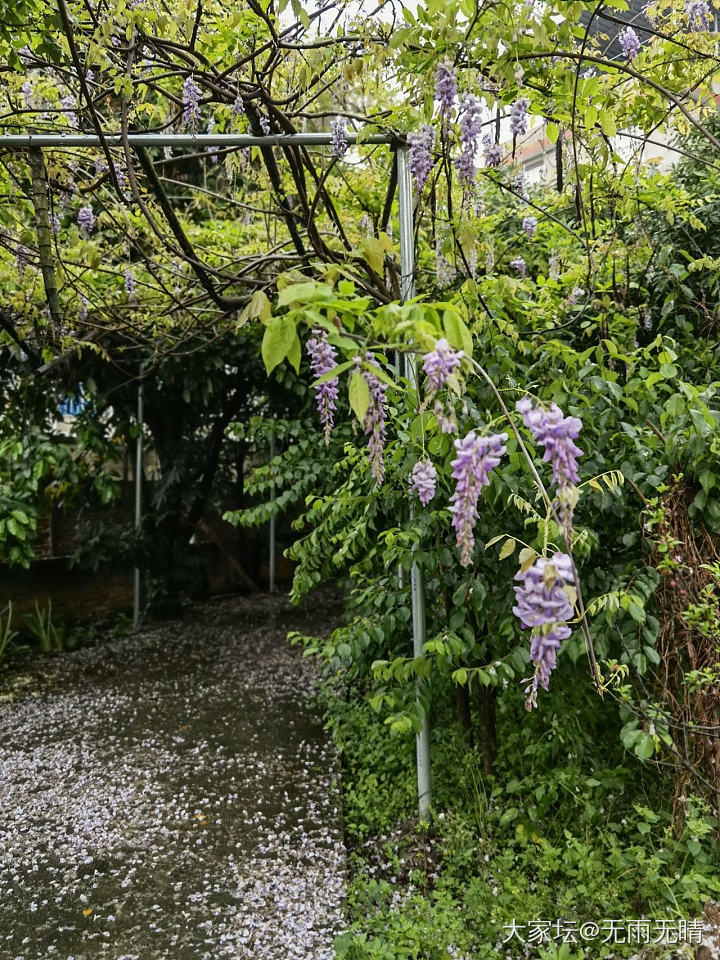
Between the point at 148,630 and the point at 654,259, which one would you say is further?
the point at 148,630

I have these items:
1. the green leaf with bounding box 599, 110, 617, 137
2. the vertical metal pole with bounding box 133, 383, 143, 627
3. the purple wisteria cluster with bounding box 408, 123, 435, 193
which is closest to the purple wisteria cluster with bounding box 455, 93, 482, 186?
the purple wisteria cluster with bounding box 408, 123, 435, 193

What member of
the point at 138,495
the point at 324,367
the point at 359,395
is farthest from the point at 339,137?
the point at 138,495

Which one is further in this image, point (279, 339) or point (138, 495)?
point (138, 495)

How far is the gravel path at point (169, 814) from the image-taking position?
6.66ft

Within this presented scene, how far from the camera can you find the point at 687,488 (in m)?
1.98

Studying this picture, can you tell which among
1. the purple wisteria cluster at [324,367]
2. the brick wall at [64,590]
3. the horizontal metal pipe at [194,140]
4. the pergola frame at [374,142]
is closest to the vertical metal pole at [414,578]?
the pergola frame at [374,142]

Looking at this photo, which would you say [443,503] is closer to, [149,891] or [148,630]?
[149,891]

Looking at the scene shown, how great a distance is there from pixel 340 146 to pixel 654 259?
1.33 metres

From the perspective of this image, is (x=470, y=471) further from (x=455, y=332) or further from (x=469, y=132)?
(x=469, y=132)

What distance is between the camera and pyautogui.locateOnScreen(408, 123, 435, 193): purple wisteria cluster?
207cm

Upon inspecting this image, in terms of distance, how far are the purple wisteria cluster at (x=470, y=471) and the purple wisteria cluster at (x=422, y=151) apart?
1302 mm

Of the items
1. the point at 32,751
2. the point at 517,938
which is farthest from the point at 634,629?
the point at 32,751

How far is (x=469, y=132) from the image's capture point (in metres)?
1.91

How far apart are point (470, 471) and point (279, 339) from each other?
36 cm
